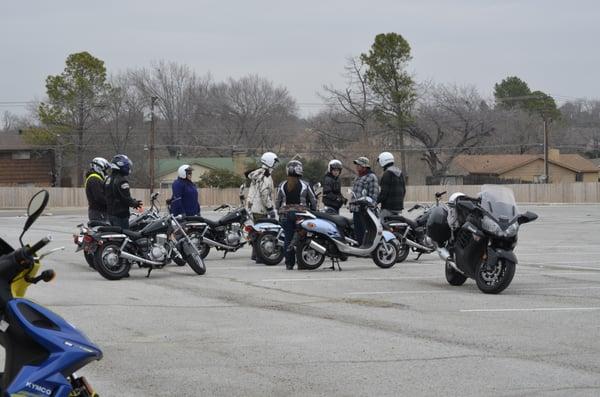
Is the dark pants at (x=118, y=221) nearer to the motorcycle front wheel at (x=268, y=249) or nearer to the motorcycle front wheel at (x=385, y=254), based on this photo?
the motorcycle front wheel at (x=268, y=249)

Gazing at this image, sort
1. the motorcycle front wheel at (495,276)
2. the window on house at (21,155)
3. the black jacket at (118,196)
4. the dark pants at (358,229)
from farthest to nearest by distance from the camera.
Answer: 1. the window on house at (21,155)
2. the dark pants at (358,229)
3. the black jacket at (118,196)
4. the motorcycle front wheel at (495,276)

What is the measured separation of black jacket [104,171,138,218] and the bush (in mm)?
50914

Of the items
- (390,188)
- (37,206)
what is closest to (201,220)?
(390,188)

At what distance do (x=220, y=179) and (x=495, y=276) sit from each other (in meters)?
55.6

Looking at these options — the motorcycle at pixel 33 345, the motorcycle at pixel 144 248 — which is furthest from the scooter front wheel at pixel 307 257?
the motorcycle at pixel 33 345

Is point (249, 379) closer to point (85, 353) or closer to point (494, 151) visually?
point (85, 353)

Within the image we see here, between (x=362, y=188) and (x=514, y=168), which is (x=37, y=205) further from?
(x=514, y=168)

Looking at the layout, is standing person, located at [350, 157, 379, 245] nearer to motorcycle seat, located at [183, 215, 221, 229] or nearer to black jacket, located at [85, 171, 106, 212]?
motorcycle seat, located at [183, 215, 221, 229]

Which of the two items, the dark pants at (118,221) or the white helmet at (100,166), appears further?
the white helmet at (100,166)

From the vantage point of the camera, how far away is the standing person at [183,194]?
1705 centimetres

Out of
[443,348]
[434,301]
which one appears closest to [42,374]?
[443,348]

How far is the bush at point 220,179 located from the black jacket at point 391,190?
1971 inches

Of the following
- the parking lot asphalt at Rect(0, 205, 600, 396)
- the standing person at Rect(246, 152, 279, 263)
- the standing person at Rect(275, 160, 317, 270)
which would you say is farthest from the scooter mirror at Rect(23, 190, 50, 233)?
the standing person at Rect(246, 152, 279, 263)

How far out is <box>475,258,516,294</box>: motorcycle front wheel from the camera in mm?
11609
